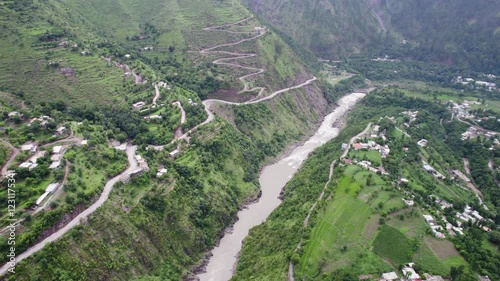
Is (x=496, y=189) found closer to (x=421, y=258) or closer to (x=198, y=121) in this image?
(x=421, y=258)

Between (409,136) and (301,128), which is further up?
(409,136)

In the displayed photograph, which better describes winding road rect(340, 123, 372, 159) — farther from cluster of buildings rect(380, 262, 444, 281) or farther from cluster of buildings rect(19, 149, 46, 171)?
cluster of buildings rect(19, 149, 46, 171)

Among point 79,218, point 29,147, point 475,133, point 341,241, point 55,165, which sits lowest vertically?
point 475,133

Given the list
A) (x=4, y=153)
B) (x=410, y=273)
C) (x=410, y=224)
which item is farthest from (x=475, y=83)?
(x=4, y=153)

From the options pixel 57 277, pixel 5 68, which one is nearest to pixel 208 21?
pixel 5 68

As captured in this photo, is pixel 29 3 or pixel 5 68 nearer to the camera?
pixel 5 68

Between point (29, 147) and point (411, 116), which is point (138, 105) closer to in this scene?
point (29, 147)
